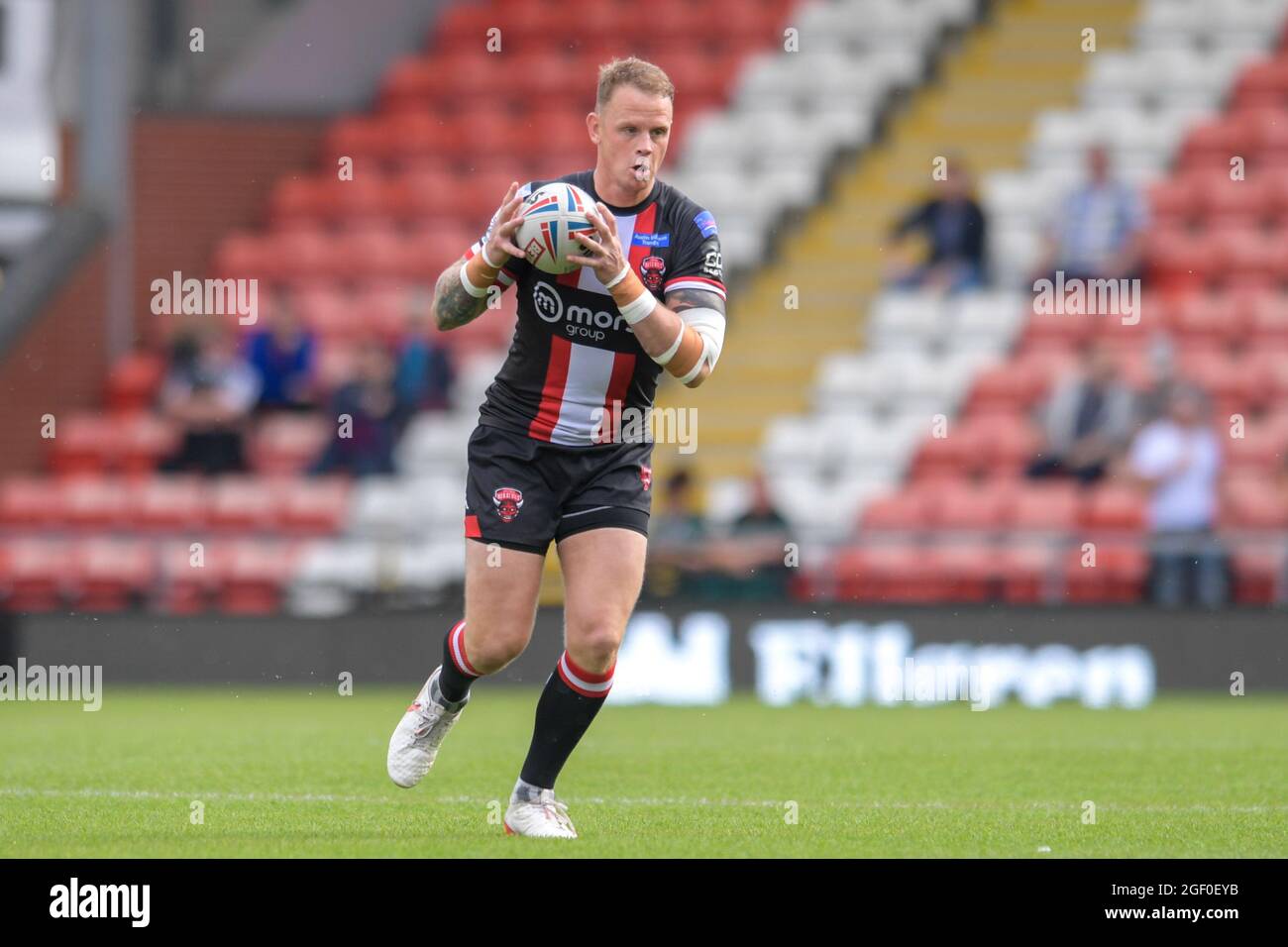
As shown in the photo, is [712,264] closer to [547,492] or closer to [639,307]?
[639,307]

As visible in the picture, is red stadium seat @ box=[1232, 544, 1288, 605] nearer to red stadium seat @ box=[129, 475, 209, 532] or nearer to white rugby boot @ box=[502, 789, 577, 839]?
red stadium seat @ box=[129, 475, 209, 532]

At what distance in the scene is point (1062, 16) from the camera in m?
21.0

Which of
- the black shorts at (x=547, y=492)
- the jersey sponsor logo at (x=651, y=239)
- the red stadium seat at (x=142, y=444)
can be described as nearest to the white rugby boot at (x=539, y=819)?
the black shorts at (x=547, y=492)

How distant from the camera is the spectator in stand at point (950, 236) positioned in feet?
58.5

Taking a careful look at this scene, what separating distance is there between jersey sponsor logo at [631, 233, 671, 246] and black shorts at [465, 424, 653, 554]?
661mm

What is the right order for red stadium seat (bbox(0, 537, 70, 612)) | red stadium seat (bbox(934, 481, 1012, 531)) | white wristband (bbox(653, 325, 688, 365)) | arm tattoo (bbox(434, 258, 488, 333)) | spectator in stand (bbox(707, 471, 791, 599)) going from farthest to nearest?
red stadium seat (bbox(934, 481, 1012, 531)) < red stadium seat (bbox(0, 537, 70, 612)) < spectator in stand (bbox(707, 471, 791, 599)) < arm tattoo (bbox(434, 258, 488, 333)) < white wristband (bbox(653, 325, 688, 365))

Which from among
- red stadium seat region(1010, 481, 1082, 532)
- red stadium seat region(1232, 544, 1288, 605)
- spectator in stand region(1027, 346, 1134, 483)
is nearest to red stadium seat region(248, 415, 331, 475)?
red stadium seat region(1010, 481, 1082, 532)

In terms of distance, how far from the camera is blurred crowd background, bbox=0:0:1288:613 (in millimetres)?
15945

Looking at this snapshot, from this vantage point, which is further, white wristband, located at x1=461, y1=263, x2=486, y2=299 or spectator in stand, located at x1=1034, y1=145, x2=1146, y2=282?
spectator in stand, located at x1=1034, y1=145, x2=1146, y2=282

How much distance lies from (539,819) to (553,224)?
6.17 ft

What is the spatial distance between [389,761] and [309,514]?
10066 mm

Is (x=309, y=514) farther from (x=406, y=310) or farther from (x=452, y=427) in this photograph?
(x=406, y=310)

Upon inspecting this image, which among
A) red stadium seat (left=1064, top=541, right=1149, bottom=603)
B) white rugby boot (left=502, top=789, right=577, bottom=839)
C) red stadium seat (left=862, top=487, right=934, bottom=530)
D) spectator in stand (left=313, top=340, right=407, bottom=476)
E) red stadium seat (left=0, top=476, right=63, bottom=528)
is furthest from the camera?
red stadium seat (left=0, top=476, right=63, bottom=528)
